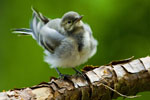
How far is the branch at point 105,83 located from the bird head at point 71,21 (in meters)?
0.29

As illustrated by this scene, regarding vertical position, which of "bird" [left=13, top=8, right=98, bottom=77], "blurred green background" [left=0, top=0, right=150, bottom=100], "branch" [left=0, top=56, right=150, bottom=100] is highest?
"blurred green background" [left=0, top=0, right=150, bottom=100]

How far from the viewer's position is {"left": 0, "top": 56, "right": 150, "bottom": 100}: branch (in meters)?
1.20

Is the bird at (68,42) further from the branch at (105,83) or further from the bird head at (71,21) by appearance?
the branch at (105,83)

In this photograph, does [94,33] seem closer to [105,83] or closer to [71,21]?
[71,21]

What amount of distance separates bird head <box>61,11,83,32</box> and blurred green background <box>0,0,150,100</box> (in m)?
0.37

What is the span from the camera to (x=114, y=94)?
1.26m

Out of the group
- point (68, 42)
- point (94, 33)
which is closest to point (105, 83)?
point (68, 42)

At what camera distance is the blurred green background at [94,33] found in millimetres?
1852

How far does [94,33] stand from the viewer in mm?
1895

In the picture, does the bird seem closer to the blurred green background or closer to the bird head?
the bird head

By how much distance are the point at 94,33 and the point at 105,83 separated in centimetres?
69

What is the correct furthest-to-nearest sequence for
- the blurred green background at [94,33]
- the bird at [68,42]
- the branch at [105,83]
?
the blurred green background at [94,33]
the bird at [68,42]
the branch at [105,83]

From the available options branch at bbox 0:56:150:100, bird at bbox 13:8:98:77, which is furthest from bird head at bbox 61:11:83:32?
branch at bbox 0:56:150:100

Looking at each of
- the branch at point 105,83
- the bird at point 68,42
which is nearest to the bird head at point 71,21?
the bird at point 68,42
